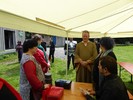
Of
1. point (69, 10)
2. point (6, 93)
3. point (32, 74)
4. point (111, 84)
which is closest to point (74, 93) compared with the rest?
point (32, 74)

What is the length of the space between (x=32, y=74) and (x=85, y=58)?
250 centimetres

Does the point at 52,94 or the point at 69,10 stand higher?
the point at 69,10

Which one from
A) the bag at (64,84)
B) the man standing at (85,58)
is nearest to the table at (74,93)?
the bag at (64,84)

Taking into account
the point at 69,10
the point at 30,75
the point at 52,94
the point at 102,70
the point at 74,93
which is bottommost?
the point at 74,93

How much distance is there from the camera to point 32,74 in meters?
3.40

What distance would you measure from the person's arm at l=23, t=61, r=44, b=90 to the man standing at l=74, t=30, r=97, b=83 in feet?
7.54

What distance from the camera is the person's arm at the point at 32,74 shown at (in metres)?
3.40

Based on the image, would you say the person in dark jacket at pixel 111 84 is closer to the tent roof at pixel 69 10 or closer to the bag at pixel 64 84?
the tent roof at pixel 69 10

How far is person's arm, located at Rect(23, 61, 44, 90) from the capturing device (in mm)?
3404

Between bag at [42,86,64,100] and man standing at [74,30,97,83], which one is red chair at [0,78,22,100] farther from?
man standing at [74,30,97,83]

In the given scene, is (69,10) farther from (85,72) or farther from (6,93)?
(6,93)

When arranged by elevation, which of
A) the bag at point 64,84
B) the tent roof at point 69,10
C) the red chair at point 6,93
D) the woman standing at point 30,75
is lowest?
the bag at point 64,84

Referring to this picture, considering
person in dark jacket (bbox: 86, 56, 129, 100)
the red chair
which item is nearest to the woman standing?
person in dark jacket (bbox: 86, 56, 129, 100)

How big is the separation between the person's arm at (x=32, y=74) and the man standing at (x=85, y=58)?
2297 millimetres
